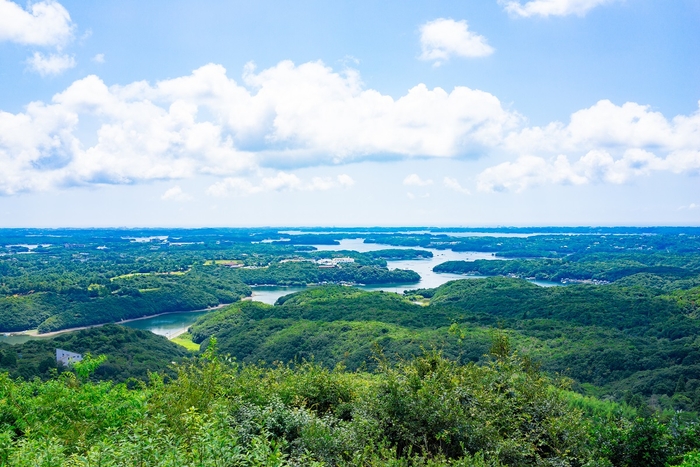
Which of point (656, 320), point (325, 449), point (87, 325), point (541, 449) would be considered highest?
point (325, 449)

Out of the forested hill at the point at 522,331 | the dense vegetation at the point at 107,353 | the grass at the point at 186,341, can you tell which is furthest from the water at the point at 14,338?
the forested hill at the point at 522,331

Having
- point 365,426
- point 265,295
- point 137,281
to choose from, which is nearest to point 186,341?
point 137,281

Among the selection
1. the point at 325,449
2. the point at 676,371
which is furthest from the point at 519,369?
the point at 676,371

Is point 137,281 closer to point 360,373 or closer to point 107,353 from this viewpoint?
point 107,353

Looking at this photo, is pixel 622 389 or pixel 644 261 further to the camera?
pixel 644 261

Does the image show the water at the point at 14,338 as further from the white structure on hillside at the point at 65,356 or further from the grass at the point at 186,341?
the white structure on hillside at the point at 65,356

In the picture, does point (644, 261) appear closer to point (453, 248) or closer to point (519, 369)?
point (453, 248)
